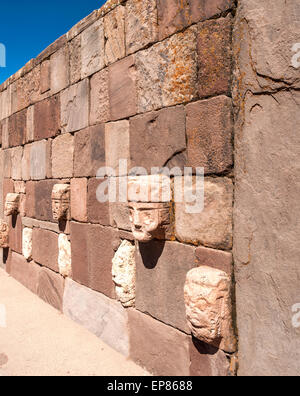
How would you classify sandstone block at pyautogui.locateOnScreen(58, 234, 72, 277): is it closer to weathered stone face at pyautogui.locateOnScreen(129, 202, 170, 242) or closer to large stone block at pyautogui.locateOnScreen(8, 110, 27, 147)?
weathered stone face at pyautogui.locateOnScreen(129, 202, 170, 242)

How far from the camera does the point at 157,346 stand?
2.73 metres

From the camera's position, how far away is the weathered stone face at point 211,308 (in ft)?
7.03

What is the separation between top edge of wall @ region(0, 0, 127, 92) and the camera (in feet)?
10.5

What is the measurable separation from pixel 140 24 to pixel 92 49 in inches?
33.7

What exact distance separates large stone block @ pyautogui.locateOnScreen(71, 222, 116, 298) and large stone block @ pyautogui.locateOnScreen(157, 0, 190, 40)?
5.91 ft

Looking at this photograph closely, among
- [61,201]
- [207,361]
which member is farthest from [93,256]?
[207,361]

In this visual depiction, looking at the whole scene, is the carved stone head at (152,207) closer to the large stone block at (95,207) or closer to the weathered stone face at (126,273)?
the weathered stone face at (126,273)

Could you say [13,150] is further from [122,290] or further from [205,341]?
[205,341]

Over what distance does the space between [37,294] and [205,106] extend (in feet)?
12.2

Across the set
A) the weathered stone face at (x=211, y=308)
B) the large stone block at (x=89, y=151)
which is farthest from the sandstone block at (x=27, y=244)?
the weathered stone face at (x=211, y=308)

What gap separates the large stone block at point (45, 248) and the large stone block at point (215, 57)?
288 centimetres

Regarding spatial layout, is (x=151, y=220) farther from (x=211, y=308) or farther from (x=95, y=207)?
(x=95, y=207)

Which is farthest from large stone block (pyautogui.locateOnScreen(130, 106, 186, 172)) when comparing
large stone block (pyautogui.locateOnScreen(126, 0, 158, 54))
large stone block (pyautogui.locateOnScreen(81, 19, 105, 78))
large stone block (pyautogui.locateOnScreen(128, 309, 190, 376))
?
large stone block (pyautogui.locateOnScreen(128, 309, 190, 376))

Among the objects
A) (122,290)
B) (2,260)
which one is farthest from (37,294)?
(122,290)
